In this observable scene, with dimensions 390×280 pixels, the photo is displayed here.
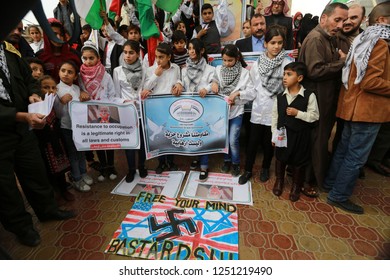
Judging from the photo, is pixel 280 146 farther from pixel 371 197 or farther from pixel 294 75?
pixel 371 197

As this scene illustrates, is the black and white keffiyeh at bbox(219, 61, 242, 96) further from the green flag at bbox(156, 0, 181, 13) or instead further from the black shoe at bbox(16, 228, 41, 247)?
the black shoe at bbox(16, 228, 41, 247)

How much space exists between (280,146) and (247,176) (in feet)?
2.19

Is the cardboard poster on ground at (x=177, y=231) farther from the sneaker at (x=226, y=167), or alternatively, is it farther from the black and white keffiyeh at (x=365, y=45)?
the black and white keffiyeh at (x=365, y=45)

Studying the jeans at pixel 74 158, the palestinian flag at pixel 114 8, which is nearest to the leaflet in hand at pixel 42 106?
the jeans at pixel 74 158

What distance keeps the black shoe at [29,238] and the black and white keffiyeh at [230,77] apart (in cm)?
243

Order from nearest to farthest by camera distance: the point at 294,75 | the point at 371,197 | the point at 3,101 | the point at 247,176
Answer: the point at 3,101
the point at 294,75
the point at 371,197
the point at 247,176

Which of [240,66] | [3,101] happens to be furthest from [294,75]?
[3,101]

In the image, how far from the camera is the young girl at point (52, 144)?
2271 mm

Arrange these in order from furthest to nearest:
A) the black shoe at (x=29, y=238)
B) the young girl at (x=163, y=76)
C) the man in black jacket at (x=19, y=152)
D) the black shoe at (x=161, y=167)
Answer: the black shoe at (x=161, y=167) → the young girl at (x=163, y=76) → the black shoe at (x=29, y=238) → the man in black jacket at (x=19, y=152)

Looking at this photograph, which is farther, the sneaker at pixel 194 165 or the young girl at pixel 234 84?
the sneaker at pixel 194 165

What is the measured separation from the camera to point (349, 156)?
2.27m

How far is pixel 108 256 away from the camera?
1881 millimetres

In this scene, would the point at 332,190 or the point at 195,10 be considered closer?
the point at 332,190

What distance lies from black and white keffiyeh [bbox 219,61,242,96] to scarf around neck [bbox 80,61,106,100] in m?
1.42
